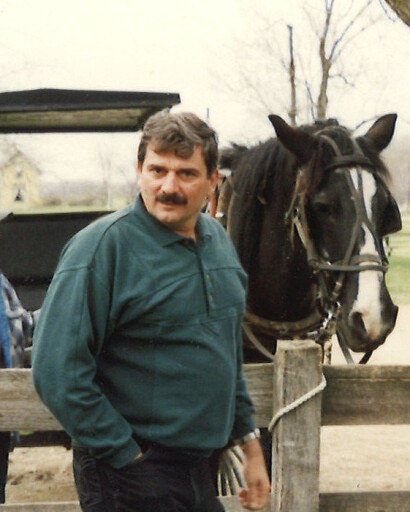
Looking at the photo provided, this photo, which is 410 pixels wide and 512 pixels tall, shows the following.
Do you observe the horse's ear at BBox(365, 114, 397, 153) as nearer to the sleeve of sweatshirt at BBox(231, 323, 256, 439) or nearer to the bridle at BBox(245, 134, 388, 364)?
the bridle at BBox(245, 134, 388, 364)

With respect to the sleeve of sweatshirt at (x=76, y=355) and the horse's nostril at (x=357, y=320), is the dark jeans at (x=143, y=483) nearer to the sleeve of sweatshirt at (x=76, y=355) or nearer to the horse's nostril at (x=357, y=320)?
the sleeve of sweatshirt at (x=76, y=355)

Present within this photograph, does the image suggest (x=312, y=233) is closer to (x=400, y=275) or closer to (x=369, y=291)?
(x=369, y=291)

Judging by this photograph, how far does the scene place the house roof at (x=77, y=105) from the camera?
16.6 feet

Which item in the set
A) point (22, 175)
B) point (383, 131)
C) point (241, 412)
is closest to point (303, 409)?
point (241, 412)

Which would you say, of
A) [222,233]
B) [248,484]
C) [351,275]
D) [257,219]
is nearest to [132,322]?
[222,233]

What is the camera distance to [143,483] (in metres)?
1.73

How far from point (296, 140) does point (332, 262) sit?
0.61 m

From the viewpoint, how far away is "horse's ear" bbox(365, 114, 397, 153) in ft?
12.0

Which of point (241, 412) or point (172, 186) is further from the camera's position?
point (241, 412)

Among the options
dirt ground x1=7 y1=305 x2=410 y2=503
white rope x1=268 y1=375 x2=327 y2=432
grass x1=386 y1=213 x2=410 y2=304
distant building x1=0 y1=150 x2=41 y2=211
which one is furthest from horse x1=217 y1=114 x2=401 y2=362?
grass x1=386 y1=213 x2=410 y2=304

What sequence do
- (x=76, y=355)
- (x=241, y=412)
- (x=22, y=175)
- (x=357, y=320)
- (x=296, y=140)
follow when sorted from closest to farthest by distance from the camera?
(x=76, y=355)
(x=241, y=412)
(x=357, y=320)
(x=296, y=140)
(x=22, y=175)

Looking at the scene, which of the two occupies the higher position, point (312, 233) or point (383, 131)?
point (383, 131)

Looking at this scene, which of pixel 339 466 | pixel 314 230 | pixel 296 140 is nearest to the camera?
pixel 314 230

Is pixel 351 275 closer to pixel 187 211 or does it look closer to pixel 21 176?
pixel 187 211
